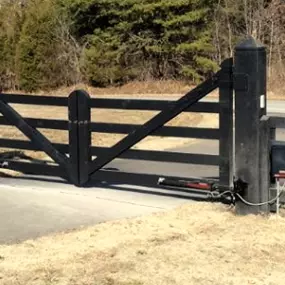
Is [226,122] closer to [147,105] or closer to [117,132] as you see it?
[147,105]

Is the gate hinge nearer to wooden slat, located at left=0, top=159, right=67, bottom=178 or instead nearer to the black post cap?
the black post cap

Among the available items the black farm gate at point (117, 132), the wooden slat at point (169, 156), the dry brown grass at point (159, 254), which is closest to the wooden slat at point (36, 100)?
the black farm gate at point (117, 132)

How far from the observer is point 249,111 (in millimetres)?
6855

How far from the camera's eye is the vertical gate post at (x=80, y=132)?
826 centimetres

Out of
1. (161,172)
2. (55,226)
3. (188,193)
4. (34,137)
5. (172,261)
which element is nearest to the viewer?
(172,261)

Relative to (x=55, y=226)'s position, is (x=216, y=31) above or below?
above

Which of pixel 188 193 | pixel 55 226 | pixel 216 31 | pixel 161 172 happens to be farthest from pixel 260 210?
pixel 216 31

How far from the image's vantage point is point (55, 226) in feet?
22.2

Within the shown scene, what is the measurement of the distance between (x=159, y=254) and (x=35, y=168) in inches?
144

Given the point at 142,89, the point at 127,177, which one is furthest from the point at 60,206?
the point at 142,89

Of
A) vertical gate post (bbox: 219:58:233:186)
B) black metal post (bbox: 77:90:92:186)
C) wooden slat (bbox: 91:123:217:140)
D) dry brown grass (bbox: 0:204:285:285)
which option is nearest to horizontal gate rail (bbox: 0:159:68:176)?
black metal post (bbox: 77:90:92:186)

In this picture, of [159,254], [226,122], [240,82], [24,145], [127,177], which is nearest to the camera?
[159,254]

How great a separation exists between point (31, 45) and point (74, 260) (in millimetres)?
32227

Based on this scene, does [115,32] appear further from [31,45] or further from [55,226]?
[55,226]
